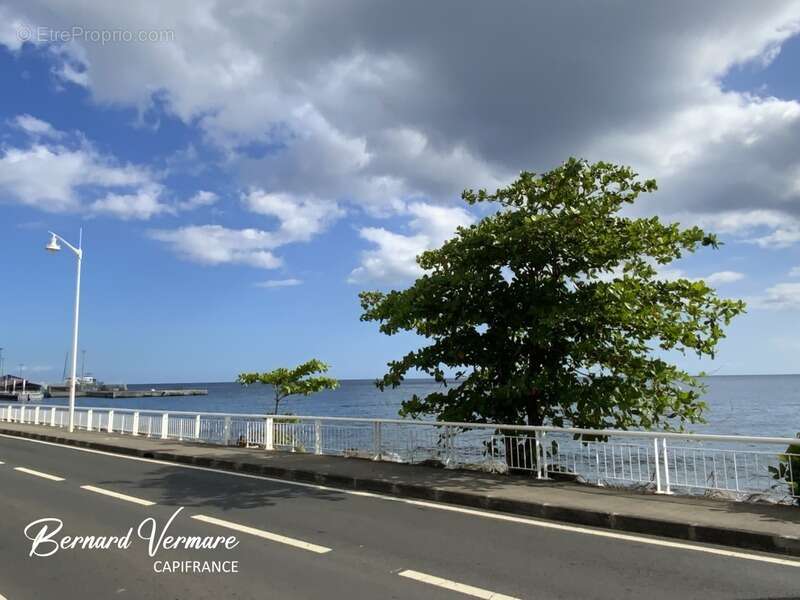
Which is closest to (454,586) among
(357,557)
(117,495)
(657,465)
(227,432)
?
(357,557)

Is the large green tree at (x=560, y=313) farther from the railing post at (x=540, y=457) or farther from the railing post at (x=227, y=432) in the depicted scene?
the railing post at (x=227, y=432)

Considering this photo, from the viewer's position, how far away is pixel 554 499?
796 centimetres

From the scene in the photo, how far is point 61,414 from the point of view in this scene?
24.2 m

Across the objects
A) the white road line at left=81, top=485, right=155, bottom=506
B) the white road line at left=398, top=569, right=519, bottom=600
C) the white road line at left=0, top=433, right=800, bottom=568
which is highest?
the white road line at left=81, top=485, right=155, bottom=506

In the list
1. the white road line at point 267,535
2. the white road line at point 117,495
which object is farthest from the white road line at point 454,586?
the white road line at point 117,495

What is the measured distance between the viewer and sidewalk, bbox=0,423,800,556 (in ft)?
20.9

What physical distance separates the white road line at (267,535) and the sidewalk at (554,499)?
2.98 metres

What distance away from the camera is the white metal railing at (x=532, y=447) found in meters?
8.20

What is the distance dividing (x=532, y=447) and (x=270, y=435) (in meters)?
7.72

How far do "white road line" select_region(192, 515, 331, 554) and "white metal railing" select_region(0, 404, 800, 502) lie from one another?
14.1ft

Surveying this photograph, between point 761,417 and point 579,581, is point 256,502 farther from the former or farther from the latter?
point 761,417

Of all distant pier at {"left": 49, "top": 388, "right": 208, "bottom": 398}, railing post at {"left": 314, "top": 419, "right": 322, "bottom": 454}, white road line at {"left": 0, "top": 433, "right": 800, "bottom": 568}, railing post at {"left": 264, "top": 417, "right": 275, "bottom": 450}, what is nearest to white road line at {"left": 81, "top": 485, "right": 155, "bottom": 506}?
white road line at {"left": 0, "top": 433, "right": 800, "bottom": 568}

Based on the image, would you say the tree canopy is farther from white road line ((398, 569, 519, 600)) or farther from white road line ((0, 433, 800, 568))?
white road line ((398, 569, 519, 600))

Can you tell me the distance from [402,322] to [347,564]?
6408 mm
